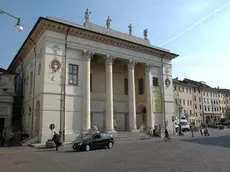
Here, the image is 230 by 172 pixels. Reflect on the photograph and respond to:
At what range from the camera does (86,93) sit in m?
25.0

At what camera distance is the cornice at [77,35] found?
2383 cm

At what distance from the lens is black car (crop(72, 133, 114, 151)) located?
16964 millimetres

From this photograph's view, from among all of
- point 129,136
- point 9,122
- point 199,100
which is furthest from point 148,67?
point 199,100

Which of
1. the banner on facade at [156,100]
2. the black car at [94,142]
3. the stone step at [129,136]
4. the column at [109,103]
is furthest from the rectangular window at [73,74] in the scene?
the banner on facade at [156,100]

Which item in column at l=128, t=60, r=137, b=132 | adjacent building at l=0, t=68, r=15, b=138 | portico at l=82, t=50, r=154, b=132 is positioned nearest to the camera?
portico at l=82, t=50, r=154, b=132

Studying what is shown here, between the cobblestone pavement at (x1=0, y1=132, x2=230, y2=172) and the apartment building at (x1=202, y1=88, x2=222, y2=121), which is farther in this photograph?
the apartment building at (x1=202, y1=88, x2=222, y2=121)

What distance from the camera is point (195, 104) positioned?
233 feet

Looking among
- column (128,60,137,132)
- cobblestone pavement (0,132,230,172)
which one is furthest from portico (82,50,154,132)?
cobblestone pavement (0,132,230,172)

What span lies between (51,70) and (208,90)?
6772 centimetres

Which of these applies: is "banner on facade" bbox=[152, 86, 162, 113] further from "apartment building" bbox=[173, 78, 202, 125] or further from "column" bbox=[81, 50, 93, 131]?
"apartment building" bbox=[173, 78, 202, 125]

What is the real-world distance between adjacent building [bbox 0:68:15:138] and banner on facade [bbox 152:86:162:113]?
776 inches

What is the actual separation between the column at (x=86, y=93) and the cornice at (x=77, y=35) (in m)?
2.30

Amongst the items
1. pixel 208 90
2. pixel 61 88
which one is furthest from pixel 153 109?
pixel 208 90

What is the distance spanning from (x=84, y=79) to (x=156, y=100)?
12583 mm
